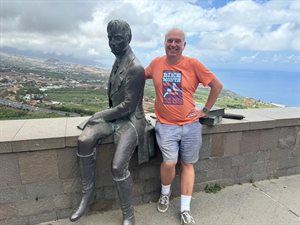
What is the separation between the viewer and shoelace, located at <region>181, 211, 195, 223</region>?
2.91 meters

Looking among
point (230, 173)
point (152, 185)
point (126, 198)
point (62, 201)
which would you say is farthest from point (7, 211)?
point (230, 173)

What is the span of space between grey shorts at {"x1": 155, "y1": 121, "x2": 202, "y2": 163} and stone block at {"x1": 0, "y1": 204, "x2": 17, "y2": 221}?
1.69 metres

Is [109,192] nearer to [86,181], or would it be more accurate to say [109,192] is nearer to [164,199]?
[86,181]

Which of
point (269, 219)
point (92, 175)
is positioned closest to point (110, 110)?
point (92, 175)

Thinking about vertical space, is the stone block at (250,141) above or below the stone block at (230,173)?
above

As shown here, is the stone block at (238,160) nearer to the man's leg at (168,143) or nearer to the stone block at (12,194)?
the man's leg at (168,143)

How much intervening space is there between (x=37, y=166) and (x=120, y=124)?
3.14 ft

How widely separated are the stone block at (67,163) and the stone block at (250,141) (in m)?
2.29

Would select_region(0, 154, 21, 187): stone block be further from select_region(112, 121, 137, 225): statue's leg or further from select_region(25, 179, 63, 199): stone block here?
select_region(112, 121, 137, 225): statue's leg

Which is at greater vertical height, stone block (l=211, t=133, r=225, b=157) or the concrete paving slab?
the concrete paving slab

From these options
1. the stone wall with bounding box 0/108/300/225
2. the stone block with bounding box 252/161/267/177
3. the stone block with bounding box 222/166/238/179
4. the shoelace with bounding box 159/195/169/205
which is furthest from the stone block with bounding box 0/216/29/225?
the stone block with bounding box 252/161/267/177

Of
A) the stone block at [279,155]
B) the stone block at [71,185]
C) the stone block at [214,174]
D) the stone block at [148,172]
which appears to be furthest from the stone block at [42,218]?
the stone block at [279,155]

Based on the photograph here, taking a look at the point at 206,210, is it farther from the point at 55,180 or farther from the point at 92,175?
the point at 55,180

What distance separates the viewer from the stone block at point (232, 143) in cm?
369
